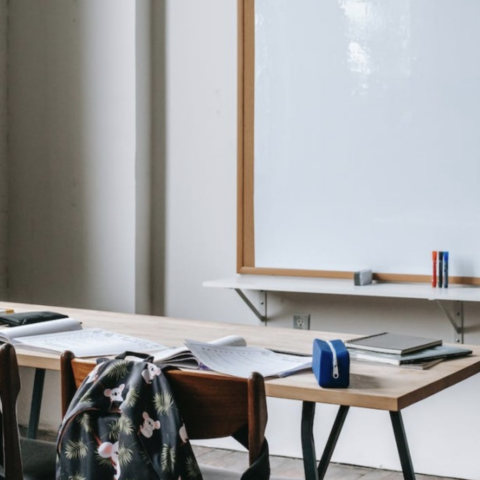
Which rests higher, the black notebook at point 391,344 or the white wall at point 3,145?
the white wall at point 3,145

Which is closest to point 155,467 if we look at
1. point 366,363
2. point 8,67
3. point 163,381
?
point 163,381

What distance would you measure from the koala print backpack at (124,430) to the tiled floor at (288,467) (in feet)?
6.31

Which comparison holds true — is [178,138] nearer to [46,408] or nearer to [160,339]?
[46,408]

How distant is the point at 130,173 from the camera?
154 inches

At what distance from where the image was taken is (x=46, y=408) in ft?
13.7

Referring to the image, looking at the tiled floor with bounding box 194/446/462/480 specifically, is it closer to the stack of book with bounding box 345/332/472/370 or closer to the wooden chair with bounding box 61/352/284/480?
the stack of book with bounding box 345/332/472/370

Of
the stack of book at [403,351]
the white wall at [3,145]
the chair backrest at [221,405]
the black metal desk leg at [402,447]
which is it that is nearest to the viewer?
the chair backrest at [221,405]

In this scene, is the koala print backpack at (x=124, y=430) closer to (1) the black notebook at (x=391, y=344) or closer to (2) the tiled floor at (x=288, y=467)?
(1) the black notebook at (x=391, y=344)

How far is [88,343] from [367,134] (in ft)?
5.39

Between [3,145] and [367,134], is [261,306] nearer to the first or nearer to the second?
[367,134]

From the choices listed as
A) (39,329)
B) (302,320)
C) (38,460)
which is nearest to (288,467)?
(302,320)

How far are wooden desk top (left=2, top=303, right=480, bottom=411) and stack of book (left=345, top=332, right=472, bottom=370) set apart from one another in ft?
0.09

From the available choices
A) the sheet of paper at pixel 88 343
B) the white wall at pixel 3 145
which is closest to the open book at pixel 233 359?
the sheet of paper at pixel 88 343

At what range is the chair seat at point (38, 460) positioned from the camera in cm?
199
